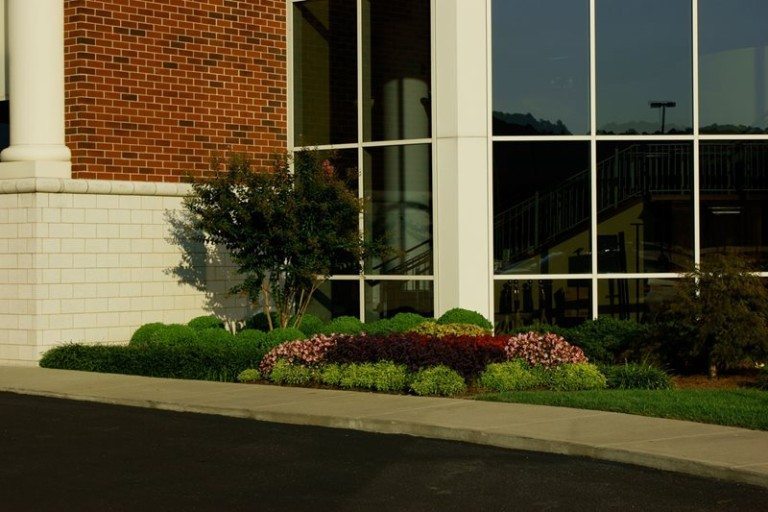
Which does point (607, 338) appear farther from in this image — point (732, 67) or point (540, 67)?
point (732, 67)

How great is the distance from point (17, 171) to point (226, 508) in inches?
451

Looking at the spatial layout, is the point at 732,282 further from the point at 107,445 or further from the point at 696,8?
the point at 107,445

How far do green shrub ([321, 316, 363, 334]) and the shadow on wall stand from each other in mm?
2029

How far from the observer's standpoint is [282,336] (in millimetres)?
18250

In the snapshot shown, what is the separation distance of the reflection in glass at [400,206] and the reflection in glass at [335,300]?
0.54m

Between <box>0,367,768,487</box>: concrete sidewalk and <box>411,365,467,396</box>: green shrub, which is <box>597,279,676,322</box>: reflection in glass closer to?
<box>411,365,467,396</box>: green shrub

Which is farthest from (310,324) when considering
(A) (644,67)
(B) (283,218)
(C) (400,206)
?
(A) (644,67)

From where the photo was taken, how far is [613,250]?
1928cm

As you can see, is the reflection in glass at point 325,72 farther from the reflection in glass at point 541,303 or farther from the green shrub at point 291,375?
the green shrub at point 291,375

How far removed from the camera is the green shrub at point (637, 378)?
1508 centimetres

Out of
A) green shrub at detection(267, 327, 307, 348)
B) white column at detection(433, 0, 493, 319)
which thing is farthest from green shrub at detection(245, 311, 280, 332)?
white column at detection(433, 0, 493, 319)

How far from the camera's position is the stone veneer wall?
18.9 metres

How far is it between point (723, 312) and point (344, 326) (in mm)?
5797

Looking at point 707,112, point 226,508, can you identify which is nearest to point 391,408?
point 226,508
